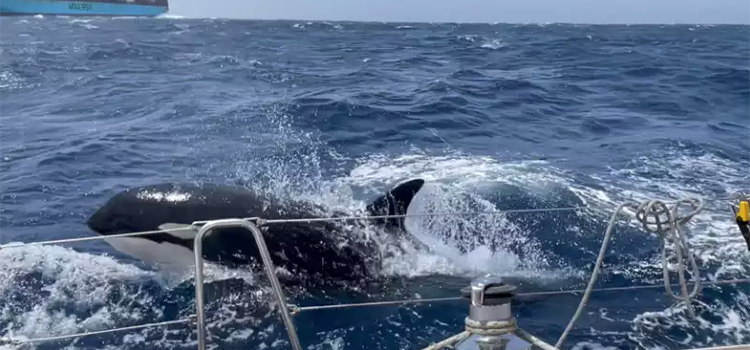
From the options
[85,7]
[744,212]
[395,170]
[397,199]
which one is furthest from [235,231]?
[85,7]

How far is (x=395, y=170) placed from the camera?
12156 millimetres

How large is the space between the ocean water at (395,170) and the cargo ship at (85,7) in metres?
52.4

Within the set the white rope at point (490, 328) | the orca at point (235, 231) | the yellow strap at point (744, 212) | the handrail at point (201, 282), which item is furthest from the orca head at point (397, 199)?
the white rope at point (490, 328)

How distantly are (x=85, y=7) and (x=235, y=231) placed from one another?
84019 millimetres

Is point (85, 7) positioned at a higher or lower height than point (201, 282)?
higher

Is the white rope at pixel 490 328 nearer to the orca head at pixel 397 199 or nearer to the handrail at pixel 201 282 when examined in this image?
the handrail at pixel 201 282

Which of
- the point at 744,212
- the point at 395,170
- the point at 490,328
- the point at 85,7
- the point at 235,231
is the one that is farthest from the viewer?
the point at 85,7

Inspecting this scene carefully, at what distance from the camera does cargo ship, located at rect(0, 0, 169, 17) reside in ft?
246

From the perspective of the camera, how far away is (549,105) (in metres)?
18.8

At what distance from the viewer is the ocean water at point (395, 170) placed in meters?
6.75

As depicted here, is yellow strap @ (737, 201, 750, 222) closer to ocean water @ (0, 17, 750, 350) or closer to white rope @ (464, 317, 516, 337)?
ocean water @ (0, 17, 750, 350)

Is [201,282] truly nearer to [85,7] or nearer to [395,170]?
[395,170]

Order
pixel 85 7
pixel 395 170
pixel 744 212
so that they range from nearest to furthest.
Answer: pixel 744 212 < pixel 395 170 < pixel 85 7

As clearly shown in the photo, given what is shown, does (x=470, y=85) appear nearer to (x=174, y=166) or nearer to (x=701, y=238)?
(x=174, y=166)
